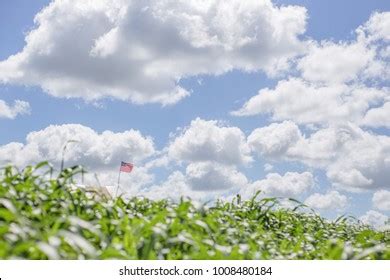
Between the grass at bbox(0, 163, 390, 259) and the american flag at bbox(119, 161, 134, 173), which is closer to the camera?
the grass at bbox(0, 163, 390, 259)

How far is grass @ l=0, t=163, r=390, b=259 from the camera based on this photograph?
19.6 ft

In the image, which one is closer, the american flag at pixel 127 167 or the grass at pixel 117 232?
the grass at pixel 117 232

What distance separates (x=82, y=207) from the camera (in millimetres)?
8164

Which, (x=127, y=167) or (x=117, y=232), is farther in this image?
(x=127, y=167)

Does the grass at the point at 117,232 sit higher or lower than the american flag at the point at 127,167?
lower

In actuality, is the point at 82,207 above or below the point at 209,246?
above

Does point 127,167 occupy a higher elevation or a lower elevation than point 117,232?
higher

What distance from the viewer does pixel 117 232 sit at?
7234mm

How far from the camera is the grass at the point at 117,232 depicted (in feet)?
19.6

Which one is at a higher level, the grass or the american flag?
the american flag
